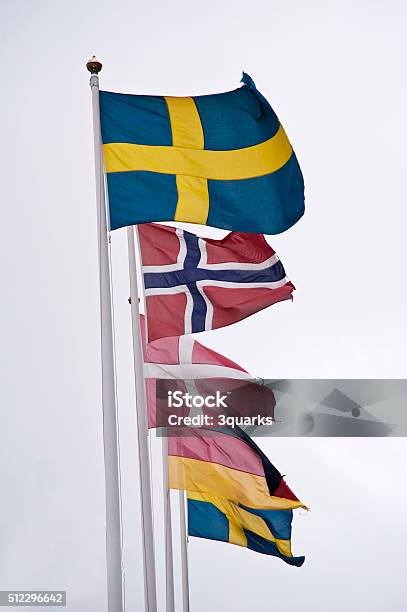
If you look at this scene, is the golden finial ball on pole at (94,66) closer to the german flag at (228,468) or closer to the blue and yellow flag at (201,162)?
the blue and yellow flag at (201,162)

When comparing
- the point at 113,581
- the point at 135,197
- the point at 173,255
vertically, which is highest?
the point at 173,255

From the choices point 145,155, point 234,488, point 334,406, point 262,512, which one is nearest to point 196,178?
point 145,155

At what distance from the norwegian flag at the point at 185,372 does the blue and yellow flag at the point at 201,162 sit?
5.50m

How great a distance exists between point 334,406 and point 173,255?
15.2ft

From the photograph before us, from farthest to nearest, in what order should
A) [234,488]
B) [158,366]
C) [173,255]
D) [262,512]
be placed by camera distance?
[262,512] → [234,488] → [158,366] → [173,255]

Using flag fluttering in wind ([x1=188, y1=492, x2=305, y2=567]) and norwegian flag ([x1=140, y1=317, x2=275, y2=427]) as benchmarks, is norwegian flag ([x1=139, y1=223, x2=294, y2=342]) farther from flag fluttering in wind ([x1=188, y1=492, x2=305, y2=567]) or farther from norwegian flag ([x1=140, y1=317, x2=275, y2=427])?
flag fluttering in wind ([x1=188, y1=492, x2=305, y2=567])

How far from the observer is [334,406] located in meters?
15.6

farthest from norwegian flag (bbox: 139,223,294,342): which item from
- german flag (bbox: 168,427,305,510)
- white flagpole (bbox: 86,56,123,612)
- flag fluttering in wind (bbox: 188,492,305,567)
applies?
flag fluttering in wind (bbox: 188,492,305,567)

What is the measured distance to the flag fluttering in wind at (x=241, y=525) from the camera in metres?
17.9

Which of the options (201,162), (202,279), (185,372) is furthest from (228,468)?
(201,162)

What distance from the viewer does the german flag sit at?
623 inches

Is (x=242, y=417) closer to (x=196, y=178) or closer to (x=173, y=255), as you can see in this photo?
(x=173, y=255)

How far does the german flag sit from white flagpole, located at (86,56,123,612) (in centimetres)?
742

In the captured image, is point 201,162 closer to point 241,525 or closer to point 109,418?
point 109,418
